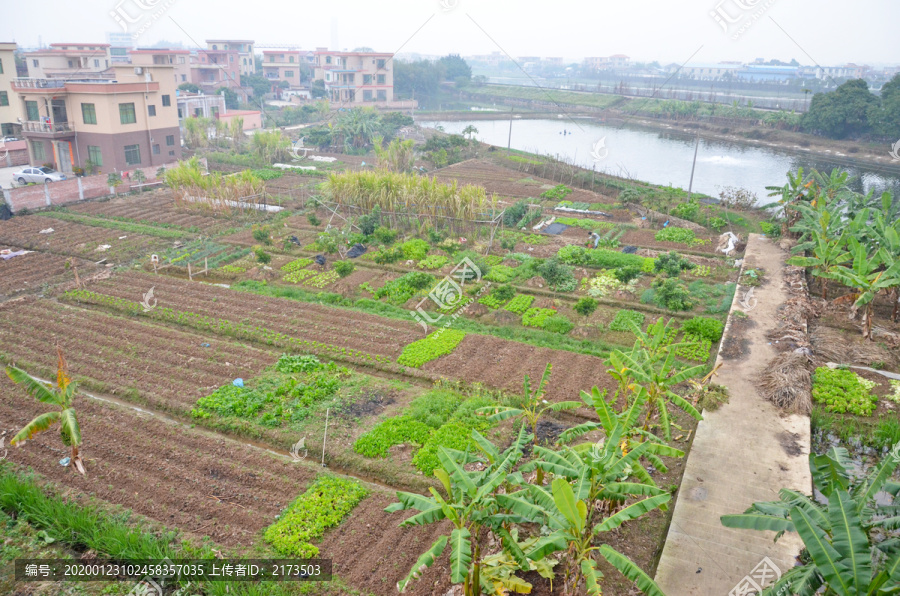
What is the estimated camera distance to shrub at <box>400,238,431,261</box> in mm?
22188

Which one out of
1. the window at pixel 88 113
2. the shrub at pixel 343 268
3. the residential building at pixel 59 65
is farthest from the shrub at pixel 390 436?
the residential building at pixel 59 65

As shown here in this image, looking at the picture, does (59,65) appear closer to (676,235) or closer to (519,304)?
(519,304)

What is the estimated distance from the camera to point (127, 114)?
110ft

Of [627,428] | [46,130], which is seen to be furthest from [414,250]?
[46,130]

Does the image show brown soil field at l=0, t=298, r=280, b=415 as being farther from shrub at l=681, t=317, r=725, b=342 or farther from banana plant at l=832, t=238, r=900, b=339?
banana plant at l=832, t=238, r=900, b=339

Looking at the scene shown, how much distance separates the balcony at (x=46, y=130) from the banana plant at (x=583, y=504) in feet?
114

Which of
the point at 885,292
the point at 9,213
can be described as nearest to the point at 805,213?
the point at 885,292

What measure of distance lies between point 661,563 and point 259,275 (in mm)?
16035

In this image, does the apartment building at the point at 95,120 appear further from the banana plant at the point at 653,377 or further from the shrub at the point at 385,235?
the banana plant at the point at 653,377

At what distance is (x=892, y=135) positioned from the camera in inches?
1911

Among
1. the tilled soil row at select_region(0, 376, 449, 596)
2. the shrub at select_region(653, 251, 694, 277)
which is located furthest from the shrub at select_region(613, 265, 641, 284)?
the tilled soil row at select_region(0, 376, 449, 596)

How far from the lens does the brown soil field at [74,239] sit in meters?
22.2

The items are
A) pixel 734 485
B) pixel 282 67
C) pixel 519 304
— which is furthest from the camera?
pixel 282 67

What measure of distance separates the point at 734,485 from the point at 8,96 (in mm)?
42413
